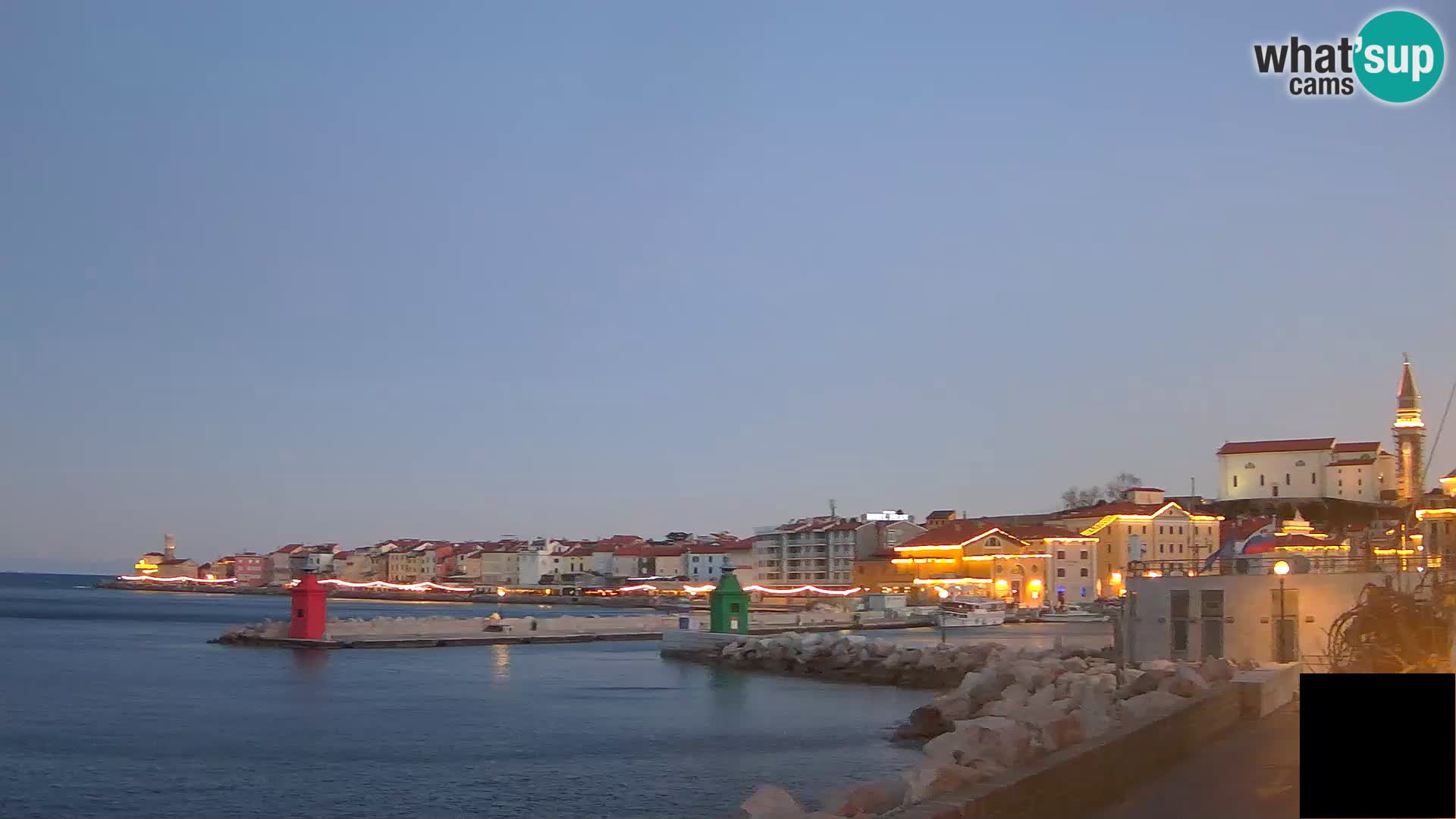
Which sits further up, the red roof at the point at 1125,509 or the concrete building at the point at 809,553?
the red roof at the point at 1125,509

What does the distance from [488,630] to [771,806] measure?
42.1 meters

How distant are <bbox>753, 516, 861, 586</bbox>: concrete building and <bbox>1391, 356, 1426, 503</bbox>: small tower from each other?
35999mm

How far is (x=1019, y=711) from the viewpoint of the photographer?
1628 cm

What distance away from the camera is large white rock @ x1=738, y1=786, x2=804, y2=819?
9562mm

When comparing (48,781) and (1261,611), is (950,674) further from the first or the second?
(48,781)

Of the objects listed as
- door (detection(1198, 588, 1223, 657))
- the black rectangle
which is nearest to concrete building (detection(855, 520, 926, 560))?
door (detection(1198, 588, 1223, 657))

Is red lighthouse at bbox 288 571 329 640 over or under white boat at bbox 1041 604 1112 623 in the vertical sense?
over

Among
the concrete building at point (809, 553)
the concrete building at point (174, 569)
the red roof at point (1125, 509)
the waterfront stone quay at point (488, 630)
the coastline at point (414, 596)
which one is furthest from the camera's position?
the concrete building at point (174, 569)

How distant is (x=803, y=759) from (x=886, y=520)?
276 ft

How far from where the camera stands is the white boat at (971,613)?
6362cm

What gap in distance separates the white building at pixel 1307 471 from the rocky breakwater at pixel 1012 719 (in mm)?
83604

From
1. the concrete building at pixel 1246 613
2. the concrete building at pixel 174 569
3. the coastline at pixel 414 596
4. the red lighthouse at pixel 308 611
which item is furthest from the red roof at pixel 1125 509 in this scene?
the concrete building at pixel 174 569

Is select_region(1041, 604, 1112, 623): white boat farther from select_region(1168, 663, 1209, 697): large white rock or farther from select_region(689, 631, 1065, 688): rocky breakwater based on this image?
select_region(1168, 663, 1209, 697): large white rock

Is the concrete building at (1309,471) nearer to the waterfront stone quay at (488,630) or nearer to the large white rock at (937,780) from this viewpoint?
the waterfront stone quay at (488,630)
